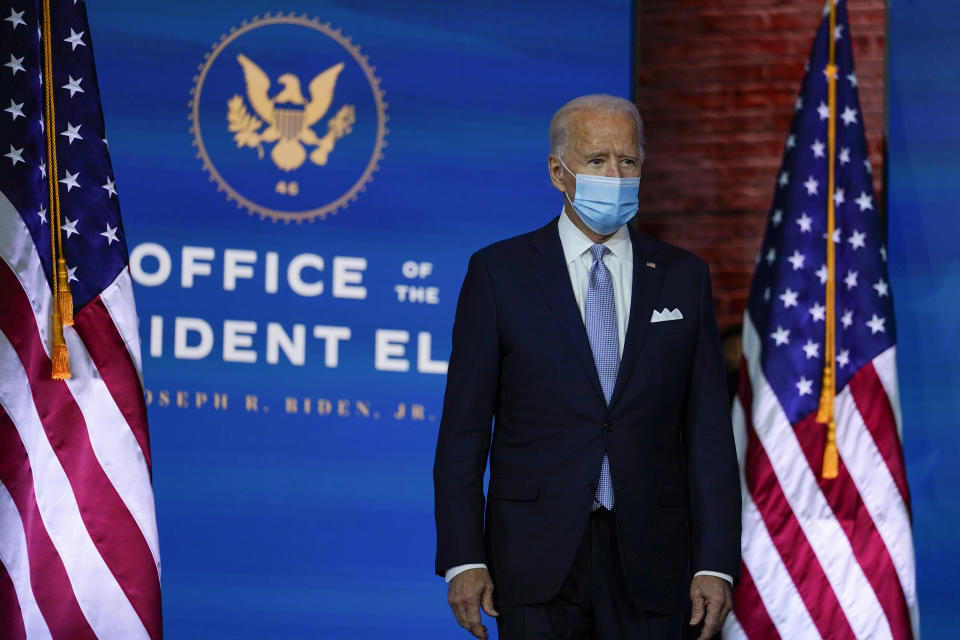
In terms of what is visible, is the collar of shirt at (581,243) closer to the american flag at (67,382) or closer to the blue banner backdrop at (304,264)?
the american flag at (67,382)

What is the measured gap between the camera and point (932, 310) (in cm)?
411

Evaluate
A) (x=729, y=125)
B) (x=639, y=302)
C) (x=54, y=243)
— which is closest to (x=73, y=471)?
(x=54, y=243)

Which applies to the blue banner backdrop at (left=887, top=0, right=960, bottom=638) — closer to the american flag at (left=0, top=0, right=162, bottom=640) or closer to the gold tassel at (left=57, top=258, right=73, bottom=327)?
the american flag at (left=0, top=0, right=162, bottom=640)

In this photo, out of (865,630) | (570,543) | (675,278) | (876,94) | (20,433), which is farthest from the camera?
(876,94)

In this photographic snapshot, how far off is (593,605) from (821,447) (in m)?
1.65

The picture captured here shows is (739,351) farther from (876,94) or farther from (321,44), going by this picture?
(321,44)

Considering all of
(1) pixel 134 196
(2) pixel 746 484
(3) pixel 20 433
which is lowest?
(2) pixel 746 484

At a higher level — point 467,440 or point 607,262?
point 607,262

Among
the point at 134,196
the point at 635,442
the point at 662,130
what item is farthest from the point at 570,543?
the point at 662,130

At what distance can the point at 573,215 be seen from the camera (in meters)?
2.51

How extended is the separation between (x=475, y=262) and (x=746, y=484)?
1.63 m

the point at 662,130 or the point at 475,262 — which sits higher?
the point at 662,130

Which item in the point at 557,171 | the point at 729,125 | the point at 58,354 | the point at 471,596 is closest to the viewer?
the point at 471,596

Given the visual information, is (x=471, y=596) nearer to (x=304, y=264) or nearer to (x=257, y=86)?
(x=304, y=264)
